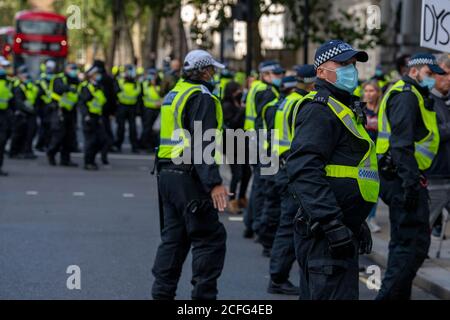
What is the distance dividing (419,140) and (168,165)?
1942 millimetres

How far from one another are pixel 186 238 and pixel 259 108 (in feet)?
13.5

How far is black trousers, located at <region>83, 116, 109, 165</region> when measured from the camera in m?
20.7

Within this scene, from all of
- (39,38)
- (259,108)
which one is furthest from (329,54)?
(39,38)

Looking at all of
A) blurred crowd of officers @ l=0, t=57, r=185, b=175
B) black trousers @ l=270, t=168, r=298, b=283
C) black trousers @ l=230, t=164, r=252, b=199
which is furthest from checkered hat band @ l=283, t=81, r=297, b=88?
blurred crowd of officers @ l=0, t=57, r=185, b=175

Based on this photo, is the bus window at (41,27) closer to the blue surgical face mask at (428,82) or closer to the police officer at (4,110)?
the police officer at (4,110)

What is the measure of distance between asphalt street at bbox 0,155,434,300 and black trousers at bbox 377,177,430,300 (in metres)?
0.78

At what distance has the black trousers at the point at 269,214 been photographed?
37.1 feet

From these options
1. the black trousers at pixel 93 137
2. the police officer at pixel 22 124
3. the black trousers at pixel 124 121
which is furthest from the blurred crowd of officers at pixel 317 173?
the black trousers at pixel 124 121

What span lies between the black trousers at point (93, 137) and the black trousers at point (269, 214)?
9450 millimetres

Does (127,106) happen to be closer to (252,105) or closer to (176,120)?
(252,105)

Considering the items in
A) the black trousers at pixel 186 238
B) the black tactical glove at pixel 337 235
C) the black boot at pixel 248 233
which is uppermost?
the black tactical glove at pixel 337 235

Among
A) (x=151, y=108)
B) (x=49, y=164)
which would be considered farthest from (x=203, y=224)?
(x=151, y=108)

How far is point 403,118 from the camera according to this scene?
8570mm

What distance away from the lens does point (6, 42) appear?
189 ft
